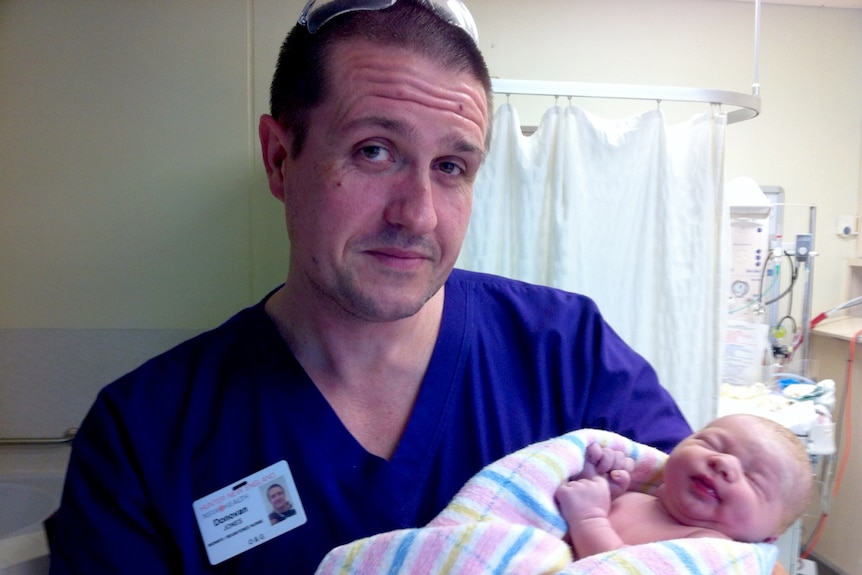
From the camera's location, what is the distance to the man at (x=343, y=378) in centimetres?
83

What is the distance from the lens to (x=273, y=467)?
33.9 inches

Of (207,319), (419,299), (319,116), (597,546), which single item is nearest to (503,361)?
(419,299)

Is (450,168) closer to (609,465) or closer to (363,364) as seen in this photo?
(363,364)

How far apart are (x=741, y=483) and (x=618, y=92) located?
1.14m

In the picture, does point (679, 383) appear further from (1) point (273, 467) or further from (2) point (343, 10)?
(2) point (343, 10)

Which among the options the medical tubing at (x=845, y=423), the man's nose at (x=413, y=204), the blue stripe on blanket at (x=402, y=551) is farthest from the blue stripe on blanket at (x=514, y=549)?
the medical tubing at (x=845, y=423)

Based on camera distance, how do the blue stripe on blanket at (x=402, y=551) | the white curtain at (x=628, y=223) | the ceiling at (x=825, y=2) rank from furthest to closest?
the ceiling at (x=825, y=2) → the white curtain at (x=628, y=223) → the blue stripe on blanket at (x=402, y=551)

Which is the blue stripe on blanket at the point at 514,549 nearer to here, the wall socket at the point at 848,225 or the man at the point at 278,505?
the man at the point at 278,505

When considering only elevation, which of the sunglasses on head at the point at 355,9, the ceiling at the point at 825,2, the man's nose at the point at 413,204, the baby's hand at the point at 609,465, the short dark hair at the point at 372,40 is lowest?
the baby's hand at the point at 609,465

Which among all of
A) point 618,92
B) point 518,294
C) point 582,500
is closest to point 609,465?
point 582,500

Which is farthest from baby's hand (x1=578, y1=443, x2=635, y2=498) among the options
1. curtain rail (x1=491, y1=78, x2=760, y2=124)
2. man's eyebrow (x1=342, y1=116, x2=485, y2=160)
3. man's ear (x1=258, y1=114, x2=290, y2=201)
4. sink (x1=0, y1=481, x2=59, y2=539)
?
sink (x1=0, y1=481, x2=59, y2=539)

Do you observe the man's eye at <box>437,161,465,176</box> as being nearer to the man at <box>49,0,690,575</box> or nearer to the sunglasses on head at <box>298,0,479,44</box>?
the man at <box>49,0,690,575</box>

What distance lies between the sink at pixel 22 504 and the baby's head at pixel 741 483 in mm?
1954

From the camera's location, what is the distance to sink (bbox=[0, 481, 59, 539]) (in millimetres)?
1815
